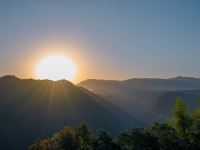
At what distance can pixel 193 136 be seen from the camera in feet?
184

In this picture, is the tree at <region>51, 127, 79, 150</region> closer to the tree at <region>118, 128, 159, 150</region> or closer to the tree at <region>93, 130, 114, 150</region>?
the tree at <region>93, 130, 114, 150</region>

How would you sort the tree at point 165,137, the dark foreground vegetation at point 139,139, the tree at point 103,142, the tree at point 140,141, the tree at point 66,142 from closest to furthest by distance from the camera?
the tree at point 165,137, the dark foreground vegetation at point 139,139, the tree at point 140,141, the tree at point 103,142, the tree at point 66,142

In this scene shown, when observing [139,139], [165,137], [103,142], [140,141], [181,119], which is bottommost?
[103,142]

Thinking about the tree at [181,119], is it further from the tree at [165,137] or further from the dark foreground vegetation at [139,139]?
the tree at [165,137]

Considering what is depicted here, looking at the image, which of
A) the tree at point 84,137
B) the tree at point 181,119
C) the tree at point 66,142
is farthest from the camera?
the tree at point 181,119

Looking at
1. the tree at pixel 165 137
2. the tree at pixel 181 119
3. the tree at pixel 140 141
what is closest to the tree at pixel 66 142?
the tree at pixel 140 141

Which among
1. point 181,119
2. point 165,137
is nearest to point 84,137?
point 165,137

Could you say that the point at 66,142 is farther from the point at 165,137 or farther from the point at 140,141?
the point at 165,137

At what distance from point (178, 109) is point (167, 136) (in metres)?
14.0

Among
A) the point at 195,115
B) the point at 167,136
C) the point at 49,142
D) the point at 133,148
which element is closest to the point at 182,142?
the point at 167,136

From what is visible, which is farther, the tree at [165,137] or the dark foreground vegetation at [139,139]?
the dark foreground vegetation at [139,139]

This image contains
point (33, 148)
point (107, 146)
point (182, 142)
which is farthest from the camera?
point (33, 148)

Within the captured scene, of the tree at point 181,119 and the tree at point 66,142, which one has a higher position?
the tree at point 181,119

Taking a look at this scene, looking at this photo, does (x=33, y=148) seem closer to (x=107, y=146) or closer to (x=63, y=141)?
(x=63, y=141)
